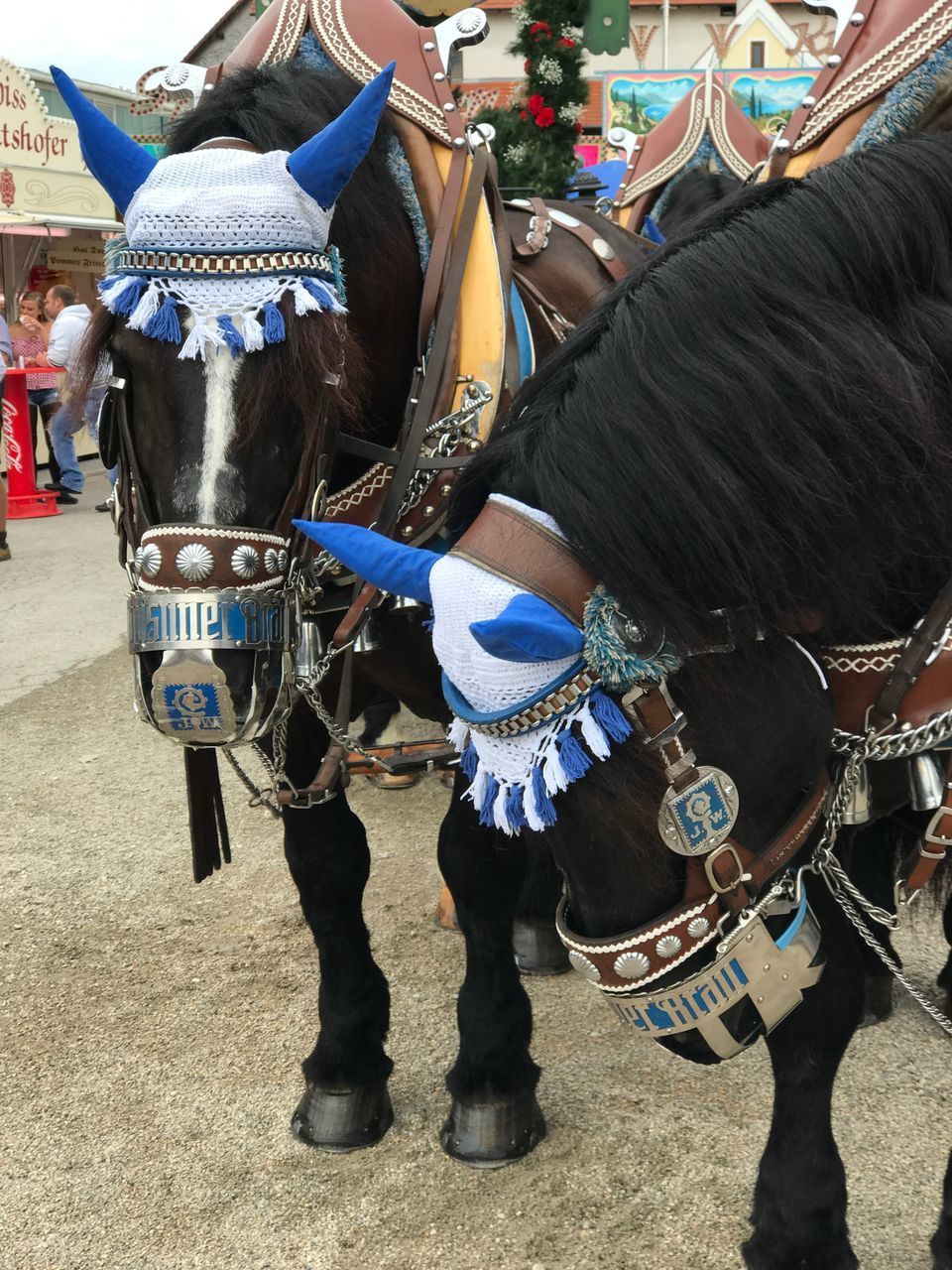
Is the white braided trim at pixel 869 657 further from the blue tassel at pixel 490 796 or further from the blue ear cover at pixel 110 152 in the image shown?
the blue ear cover at pixel 110 152

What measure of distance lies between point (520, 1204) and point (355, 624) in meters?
1.15

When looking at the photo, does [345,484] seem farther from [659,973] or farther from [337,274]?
[659,973]

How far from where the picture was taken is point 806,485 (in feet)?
4.13

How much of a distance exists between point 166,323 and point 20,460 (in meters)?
8.92

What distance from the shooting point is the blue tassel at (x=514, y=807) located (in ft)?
4.05

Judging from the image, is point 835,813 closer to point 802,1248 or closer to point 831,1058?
point 831,1058

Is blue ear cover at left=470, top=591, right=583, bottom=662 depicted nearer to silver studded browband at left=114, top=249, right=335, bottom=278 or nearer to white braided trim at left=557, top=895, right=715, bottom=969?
white braided trim at left=557, top=895, right=715, bottom=969

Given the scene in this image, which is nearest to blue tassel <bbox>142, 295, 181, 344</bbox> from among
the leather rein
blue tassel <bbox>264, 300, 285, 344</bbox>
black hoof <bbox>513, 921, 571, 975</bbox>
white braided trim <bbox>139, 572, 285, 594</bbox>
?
blue tassel <bbox>264, 300, 285, 344</bbox>

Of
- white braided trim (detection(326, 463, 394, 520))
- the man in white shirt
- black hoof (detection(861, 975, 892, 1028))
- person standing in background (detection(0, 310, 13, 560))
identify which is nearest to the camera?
white braided trim (detection(326, 463, 394, 520))

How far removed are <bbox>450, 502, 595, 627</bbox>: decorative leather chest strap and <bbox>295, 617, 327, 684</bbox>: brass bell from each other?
29.5 inches

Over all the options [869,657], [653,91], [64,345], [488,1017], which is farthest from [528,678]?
[653,91]

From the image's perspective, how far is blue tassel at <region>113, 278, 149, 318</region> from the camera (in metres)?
1.69

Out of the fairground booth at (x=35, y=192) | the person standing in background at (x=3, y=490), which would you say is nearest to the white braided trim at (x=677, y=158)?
the person standing in background at (x=3, y=490)

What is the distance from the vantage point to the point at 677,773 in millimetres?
1237
